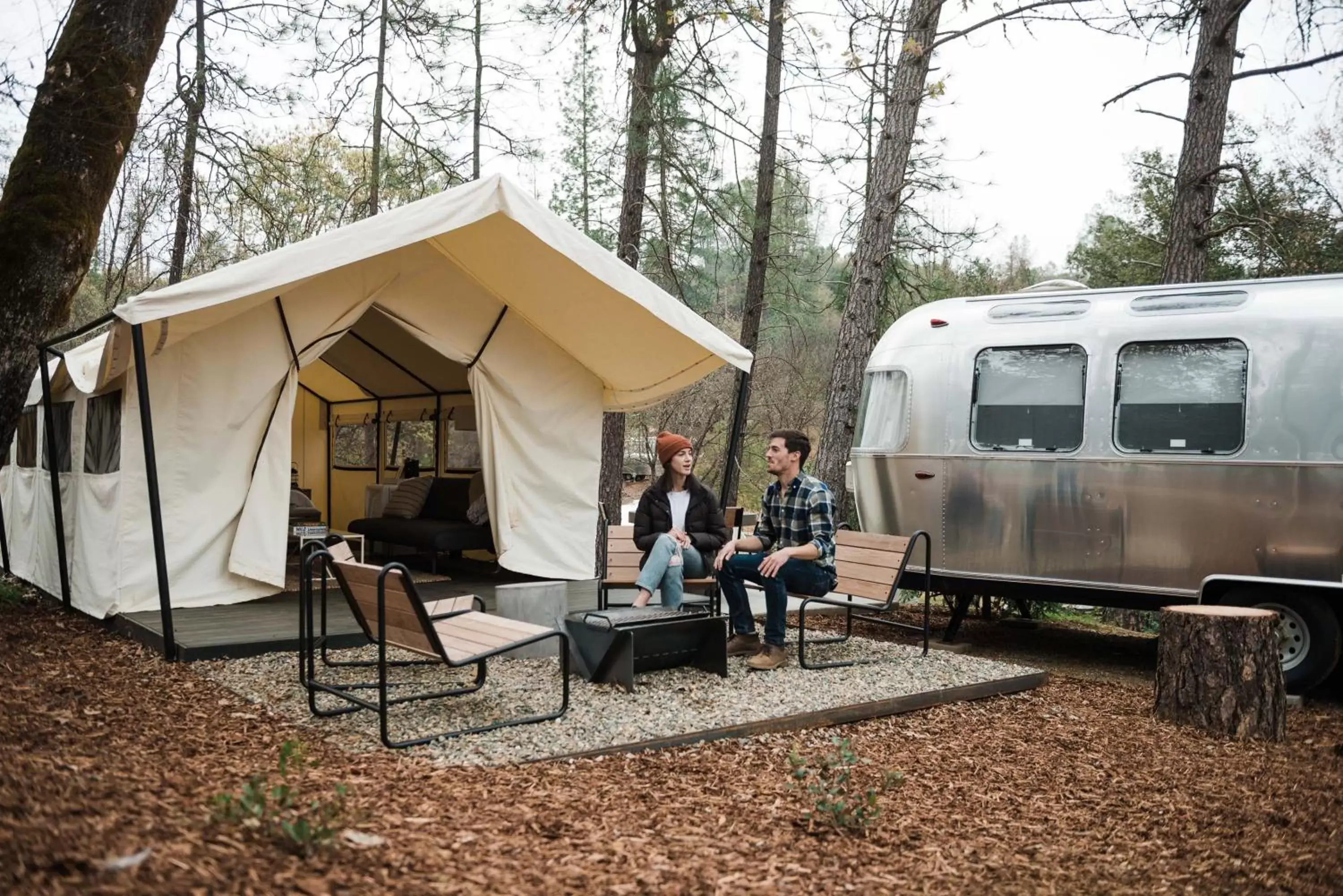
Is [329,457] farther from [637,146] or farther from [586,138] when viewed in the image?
[586,138]

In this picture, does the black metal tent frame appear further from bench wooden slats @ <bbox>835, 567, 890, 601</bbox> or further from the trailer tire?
the trailer tire

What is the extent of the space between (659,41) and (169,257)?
22.4ft

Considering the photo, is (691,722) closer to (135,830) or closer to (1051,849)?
(1051,849)

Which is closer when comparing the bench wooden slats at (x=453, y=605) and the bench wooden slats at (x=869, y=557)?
the bench wooden slats at (x=453, y=605)

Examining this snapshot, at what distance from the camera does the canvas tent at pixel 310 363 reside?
6.51 meters

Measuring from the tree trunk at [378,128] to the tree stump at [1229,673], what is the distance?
408 inches

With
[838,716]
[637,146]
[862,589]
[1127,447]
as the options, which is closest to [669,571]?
[862,589]

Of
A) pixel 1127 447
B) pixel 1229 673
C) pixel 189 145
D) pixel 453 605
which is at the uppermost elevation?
pixel 189 145

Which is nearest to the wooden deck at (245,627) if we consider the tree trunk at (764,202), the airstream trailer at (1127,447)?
the airstream trailer at (1127,447)

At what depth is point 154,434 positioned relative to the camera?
680cm

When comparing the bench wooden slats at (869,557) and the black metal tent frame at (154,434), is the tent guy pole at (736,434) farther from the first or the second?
the bench wooden slats at (869,557)

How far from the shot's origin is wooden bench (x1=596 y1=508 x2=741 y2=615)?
277 inches

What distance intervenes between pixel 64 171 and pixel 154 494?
2608mm

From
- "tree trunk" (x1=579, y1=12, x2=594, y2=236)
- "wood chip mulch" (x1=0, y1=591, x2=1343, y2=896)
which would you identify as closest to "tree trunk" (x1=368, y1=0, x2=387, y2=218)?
"tree trunk" (x1=579, y1=12, x2=594, y2=236)
